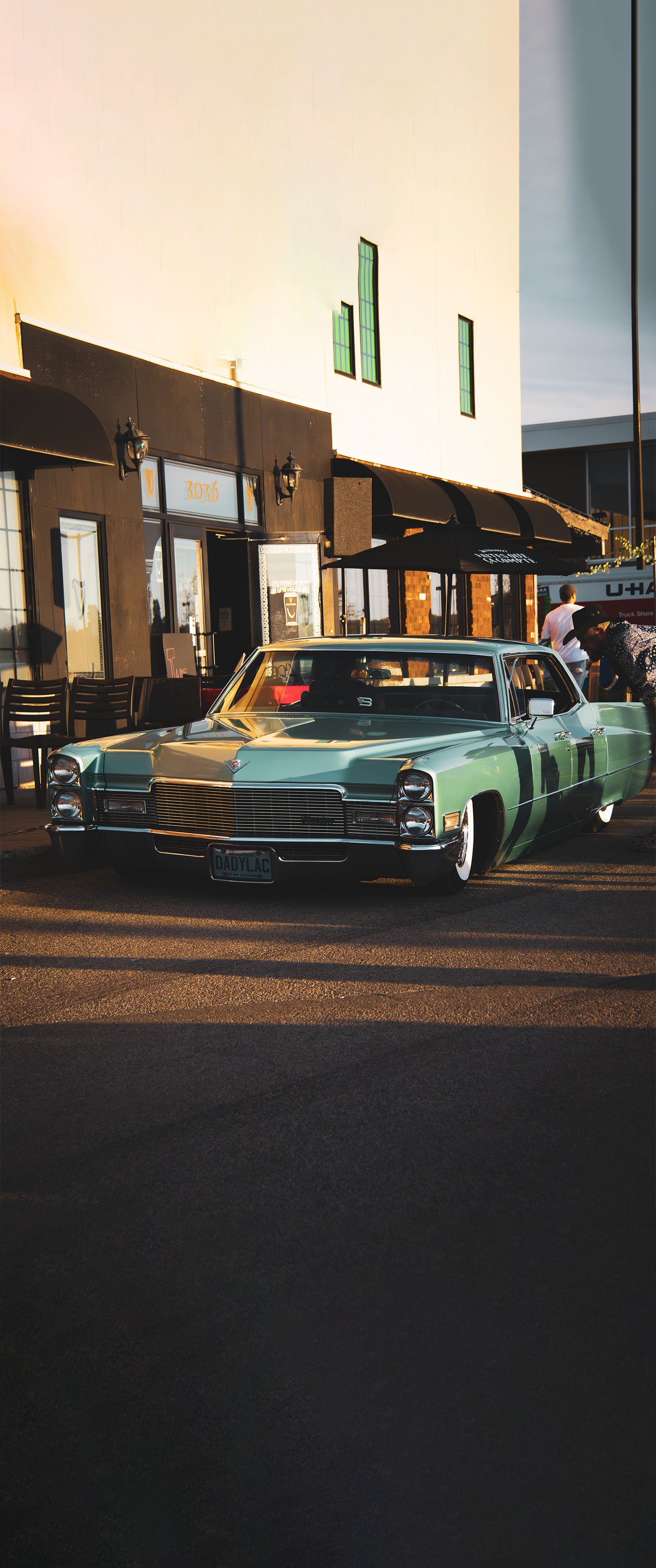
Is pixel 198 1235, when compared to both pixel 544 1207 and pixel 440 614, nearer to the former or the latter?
pixel 544 1207

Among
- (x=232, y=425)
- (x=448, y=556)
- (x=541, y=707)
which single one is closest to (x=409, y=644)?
(x=541, y=707)

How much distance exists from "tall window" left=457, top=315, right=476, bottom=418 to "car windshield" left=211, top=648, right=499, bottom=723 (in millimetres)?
16899

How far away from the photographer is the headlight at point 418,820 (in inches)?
245

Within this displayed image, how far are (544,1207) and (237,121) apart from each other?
625 inches

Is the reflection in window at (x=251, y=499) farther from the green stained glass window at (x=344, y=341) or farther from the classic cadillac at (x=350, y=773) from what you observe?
the classic cadillac at (x=350, y=773)

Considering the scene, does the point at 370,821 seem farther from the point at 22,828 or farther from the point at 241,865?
the point at 22,828

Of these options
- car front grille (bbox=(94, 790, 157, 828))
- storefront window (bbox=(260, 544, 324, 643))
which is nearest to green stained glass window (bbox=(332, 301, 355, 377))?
storefront window (bbox=(260, 544, 324, 643))

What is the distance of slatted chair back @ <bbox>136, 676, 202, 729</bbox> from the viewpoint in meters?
12.4

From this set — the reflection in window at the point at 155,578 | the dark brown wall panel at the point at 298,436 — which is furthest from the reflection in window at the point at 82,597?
the dark brown wall panel at the point at 298,436

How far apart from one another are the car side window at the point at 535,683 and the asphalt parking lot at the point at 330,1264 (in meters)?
2.76

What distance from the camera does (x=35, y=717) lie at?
11.2 metres

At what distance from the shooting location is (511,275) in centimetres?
2555

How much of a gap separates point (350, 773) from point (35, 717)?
5.51 m

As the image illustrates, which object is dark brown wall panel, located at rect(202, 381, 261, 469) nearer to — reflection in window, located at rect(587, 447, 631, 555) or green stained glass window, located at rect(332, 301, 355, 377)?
green stained glass window, located at rect(332, 301, 355, 377)
